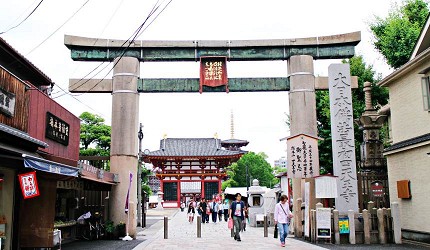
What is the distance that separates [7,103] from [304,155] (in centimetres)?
1183

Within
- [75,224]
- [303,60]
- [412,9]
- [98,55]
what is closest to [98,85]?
[98,55]

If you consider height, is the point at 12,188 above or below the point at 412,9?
below

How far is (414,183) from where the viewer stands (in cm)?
1522

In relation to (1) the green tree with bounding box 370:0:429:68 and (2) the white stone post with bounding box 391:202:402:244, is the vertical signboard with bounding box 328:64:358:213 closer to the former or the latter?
(2) the white stone post with bounding box 391:202:402:244

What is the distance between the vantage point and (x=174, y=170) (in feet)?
169

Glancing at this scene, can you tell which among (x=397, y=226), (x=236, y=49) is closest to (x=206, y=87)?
(x=236, y=49)

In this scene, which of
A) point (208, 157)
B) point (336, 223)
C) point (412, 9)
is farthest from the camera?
point (208, 157)

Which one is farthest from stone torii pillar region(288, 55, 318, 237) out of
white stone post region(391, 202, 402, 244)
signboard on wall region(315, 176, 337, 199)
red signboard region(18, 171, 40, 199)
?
red signboard region(18, 171, 40, 199)

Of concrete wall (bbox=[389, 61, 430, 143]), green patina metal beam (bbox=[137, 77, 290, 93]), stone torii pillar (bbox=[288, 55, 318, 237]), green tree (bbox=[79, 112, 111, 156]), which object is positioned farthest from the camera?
green tree (bbox=[79, 112, 111, 156])

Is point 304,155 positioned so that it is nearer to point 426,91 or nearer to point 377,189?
point 426,91

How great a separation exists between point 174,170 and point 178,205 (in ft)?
13.9

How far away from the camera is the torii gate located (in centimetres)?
1873

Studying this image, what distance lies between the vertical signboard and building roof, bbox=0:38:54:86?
1153cm

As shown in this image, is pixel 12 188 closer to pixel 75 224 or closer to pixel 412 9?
pixel 75 224
